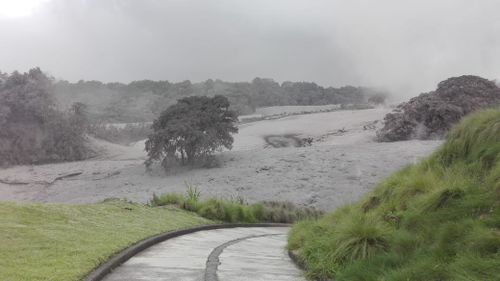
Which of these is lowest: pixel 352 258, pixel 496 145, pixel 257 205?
pixel 257 205

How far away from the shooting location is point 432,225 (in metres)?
6.81

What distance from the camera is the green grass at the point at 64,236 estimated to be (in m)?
7.27

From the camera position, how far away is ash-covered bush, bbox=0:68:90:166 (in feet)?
132

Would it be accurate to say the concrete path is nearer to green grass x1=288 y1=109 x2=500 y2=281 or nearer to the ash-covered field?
green grass x1=288 y1=109 x2=500 y2=281

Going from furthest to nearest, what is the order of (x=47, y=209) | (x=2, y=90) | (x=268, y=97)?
(x=268, y=97) < (x=2, y=90) < (x=47, y=209)

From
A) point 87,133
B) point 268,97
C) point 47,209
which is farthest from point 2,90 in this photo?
point 268,97

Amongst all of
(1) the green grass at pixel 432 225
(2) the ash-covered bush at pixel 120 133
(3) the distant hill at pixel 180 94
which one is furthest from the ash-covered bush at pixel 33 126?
(3) the distant hill at pixel 180 94

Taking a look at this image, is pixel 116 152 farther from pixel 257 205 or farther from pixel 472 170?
pixel 472 170

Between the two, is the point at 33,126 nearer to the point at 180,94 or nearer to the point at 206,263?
the point at 206,263

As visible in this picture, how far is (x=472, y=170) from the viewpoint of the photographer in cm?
780

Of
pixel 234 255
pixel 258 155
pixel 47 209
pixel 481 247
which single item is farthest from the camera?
pixel 258 155

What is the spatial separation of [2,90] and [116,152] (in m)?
9.69

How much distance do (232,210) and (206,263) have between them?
464 inches

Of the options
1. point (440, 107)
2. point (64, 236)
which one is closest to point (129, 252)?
point (64, 236)
